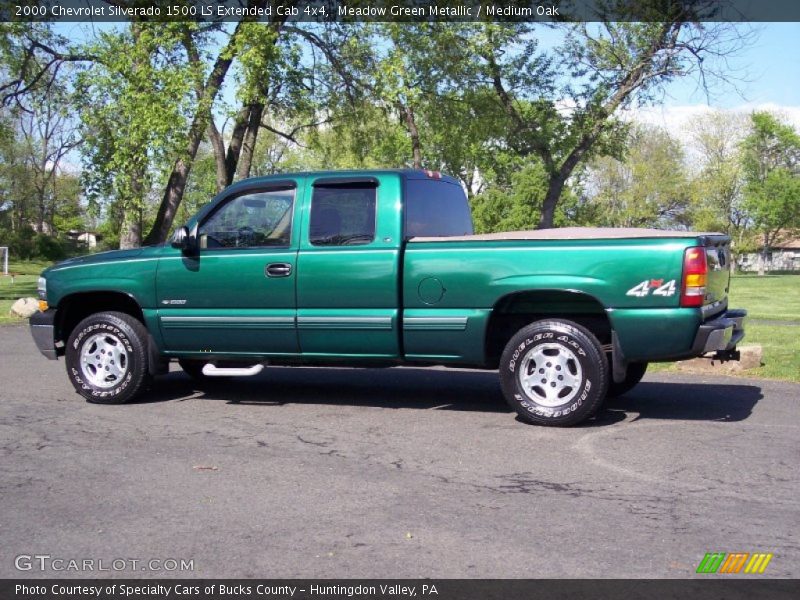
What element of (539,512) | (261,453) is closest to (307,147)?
(261,453)

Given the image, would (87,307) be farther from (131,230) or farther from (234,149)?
(234,149)

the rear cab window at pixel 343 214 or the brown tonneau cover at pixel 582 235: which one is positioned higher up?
the rear cab window at pixel 343 214

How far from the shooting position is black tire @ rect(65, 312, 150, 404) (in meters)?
8.23

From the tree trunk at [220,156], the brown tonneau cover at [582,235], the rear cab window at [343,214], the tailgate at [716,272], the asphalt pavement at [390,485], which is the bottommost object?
the asphalt pavement at [390,485]

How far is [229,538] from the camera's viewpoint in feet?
14.7

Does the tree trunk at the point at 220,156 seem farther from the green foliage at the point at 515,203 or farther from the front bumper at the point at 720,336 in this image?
the green foliage at the point at 515,203

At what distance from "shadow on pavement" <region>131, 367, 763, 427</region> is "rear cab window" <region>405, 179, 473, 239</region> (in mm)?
1574

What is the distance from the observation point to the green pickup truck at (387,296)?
6859mm

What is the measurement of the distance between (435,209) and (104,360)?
329 centimetres

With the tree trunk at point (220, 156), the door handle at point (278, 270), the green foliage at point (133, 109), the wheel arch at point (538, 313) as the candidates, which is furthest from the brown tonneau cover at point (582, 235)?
the tree trunk at point (220, 156)

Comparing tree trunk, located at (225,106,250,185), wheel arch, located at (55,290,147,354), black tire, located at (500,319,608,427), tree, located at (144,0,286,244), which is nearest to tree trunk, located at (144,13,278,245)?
tree, located at (144,0,286,244)

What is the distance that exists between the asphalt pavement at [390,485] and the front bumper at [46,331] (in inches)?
18.8

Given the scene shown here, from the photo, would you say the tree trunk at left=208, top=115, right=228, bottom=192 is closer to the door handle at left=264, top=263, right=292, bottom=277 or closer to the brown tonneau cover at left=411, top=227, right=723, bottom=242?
the door handle at left=264, top=263, right=292, bottom=277

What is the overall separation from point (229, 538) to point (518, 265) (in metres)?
3.44
